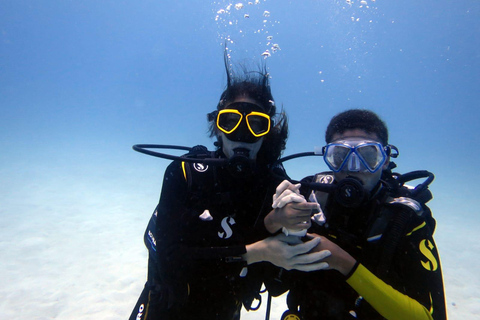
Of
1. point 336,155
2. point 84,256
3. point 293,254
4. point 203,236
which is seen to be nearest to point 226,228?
point 203,236

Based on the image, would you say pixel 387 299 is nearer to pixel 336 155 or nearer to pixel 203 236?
pixel 336 155

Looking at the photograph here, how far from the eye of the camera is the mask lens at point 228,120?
2.54 meters

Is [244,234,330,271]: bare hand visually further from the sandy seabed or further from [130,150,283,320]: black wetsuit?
the sandy seabed

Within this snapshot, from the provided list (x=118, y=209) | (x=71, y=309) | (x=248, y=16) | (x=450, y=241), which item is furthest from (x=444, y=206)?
(x=71, y=309)

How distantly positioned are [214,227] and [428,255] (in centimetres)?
159

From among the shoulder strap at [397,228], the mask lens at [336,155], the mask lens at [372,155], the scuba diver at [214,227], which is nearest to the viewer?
the shoulder strap at [397,228]

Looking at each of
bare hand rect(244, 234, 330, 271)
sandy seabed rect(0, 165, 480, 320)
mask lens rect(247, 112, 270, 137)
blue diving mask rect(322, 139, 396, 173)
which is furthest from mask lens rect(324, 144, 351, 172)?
sandy seabed rect(0, 165, 480, 320)

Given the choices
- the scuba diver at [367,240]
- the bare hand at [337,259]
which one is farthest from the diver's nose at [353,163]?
the bare hand at [337,259]

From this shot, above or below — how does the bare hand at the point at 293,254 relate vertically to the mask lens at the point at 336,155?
below

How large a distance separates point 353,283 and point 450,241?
38.8 feet

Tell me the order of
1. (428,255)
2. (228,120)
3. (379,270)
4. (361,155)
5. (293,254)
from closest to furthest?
1. (293,254)
2. (428,255)
3. (379,270)
4. (361,155)
5. (228,120)

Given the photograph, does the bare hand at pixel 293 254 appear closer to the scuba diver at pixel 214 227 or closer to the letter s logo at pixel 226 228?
the scuba diver at pixel 214 227

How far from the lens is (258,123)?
8.61 feet

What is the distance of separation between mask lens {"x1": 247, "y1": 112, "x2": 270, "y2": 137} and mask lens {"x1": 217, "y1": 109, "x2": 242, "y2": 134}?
0.12 meters
